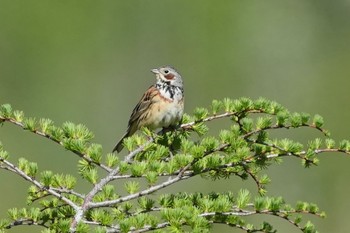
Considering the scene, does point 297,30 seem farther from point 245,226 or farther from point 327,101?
point 245,226

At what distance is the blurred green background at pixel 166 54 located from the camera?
60.7ft

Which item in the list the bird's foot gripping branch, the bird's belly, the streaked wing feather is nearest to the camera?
the bird's foot gripping branch

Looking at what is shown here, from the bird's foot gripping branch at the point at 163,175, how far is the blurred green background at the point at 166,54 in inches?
473

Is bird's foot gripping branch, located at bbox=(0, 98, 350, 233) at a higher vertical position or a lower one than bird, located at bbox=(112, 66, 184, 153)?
lower

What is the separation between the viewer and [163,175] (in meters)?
3.88

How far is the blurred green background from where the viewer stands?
60.7 feet

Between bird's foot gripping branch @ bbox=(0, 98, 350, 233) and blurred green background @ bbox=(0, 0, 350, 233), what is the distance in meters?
12.0

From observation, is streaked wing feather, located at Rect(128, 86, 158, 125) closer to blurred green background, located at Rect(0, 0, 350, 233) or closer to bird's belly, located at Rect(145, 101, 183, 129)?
bird's belly, located at Rect(145, 101, 183, 129)

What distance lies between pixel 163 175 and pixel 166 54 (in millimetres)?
16931

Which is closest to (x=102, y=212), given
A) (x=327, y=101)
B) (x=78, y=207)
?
(x=78, y=207)

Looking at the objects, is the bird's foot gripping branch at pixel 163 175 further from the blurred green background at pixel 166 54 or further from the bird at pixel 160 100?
the blurred green background at pixel 166 54

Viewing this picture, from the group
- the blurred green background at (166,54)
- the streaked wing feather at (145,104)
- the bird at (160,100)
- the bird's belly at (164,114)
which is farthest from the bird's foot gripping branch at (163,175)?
the blurred green background at (166,54)

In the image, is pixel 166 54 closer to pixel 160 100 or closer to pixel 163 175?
pixel 160 100

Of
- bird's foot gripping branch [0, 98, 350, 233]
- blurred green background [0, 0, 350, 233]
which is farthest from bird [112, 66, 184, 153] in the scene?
blurred green background [0, 0, 350, 233]
